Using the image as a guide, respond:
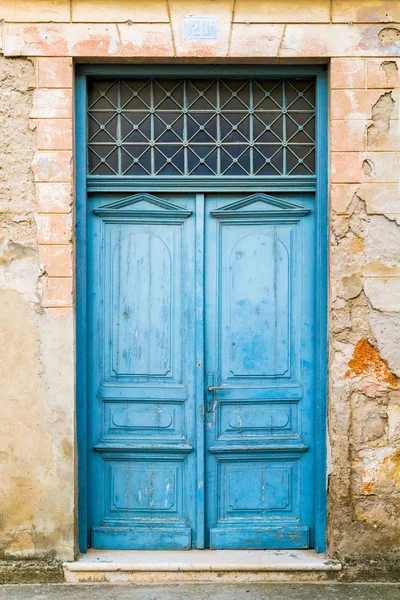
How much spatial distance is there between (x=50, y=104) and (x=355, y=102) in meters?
1.94

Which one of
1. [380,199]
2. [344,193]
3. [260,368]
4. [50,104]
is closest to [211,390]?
[260,368]

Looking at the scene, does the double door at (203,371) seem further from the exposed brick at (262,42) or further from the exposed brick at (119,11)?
the exposed brick at (119,11)

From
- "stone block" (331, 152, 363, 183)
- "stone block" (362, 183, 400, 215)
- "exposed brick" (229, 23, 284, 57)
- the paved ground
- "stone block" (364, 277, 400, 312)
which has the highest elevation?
"exposed brick" (229, 23, 284, 57)

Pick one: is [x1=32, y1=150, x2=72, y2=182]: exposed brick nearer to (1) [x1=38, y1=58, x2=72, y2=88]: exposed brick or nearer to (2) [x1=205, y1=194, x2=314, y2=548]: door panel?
(1) [x1=38, y1=58, x2=72, y2=88]: exposed brick

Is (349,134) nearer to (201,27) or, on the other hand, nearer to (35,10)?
(201,27)

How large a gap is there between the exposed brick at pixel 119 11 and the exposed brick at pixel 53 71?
0.29 m

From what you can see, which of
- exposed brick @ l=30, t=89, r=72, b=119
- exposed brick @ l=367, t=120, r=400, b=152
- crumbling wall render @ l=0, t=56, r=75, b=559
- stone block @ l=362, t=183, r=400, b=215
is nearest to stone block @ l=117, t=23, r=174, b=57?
exposed brick @ l=30, t=89, r=72, b=119

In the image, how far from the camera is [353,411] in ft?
15.3

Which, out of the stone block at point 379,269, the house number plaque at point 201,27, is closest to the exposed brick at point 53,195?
the house number plaque at point 201,27

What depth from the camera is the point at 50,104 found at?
4629 millimetres

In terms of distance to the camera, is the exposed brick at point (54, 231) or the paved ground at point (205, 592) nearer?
the paved ground at point (205, 592)

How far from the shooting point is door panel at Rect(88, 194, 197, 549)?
4883 millimetres

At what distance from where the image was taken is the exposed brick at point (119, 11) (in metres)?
4.64

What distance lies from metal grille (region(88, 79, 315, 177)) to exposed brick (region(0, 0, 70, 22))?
1.56 feet
